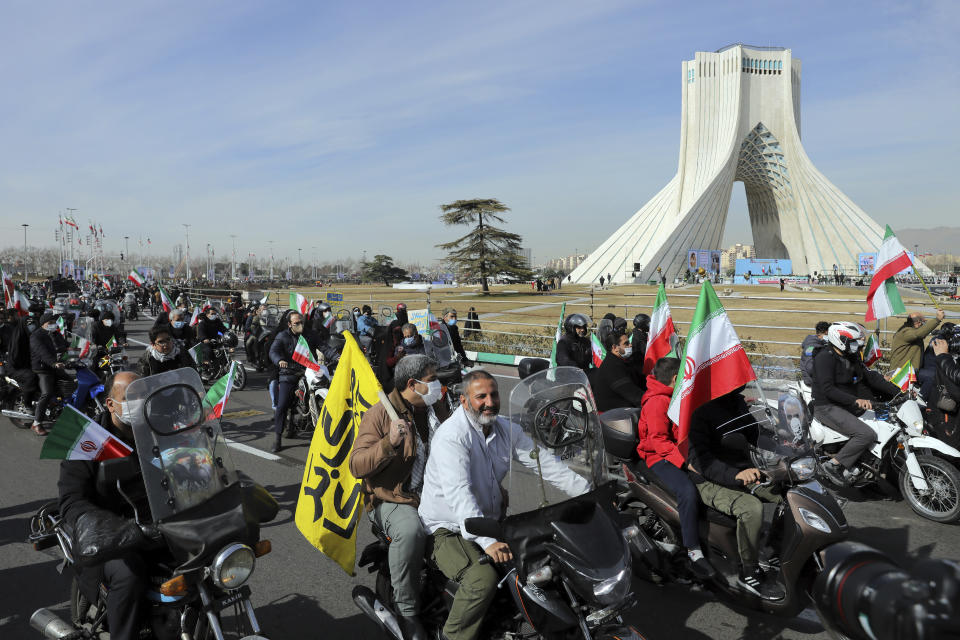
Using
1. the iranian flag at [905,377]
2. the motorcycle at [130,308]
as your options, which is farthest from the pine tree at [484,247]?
the iranian flag at [905,377]

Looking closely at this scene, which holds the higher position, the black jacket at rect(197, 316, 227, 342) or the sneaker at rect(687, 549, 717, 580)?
the black jacket at rect(197, 316, 227, 342)

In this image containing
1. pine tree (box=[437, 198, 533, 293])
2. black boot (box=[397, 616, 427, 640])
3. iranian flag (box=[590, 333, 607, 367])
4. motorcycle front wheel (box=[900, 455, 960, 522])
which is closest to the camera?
black boot (box=[397, 616, 427, 640])

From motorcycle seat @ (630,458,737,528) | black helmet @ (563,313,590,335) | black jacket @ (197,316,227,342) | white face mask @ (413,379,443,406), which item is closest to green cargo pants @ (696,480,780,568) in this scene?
motorcycle seat @ (630,458,737,528)

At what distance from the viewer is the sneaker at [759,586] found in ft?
11.9

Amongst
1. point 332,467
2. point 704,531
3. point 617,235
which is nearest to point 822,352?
point 704,531

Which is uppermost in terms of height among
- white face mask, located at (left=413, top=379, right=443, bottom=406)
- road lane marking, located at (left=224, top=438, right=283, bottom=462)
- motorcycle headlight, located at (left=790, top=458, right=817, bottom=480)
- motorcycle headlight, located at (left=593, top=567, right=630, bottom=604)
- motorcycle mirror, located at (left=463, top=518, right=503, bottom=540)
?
white face mask, located at (left=413, top=379, right=443, bottom=406)

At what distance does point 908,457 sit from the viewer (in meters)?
5.54

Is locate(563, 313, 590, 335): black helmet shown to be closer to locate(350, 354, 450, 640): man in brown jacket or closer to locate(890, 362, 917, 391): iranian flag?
locate(890, 362, 917, 391): iranian flag

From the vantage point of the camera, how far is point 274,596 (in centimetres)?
422

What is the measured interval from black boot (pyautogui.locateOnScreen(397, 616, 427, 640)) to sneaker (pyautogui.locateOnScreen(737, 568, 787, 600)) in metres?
1.94

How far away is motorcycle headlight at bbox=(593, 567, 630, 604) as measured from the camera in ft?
8.25

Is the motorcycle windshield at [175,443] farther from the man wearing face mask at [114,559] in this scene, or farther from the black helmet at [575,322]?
the black helmet at [575,322]

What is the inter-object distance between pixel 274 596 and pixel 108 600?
1591mm

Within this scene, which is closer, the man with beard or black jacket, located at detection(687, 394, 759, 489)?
the man with beard
